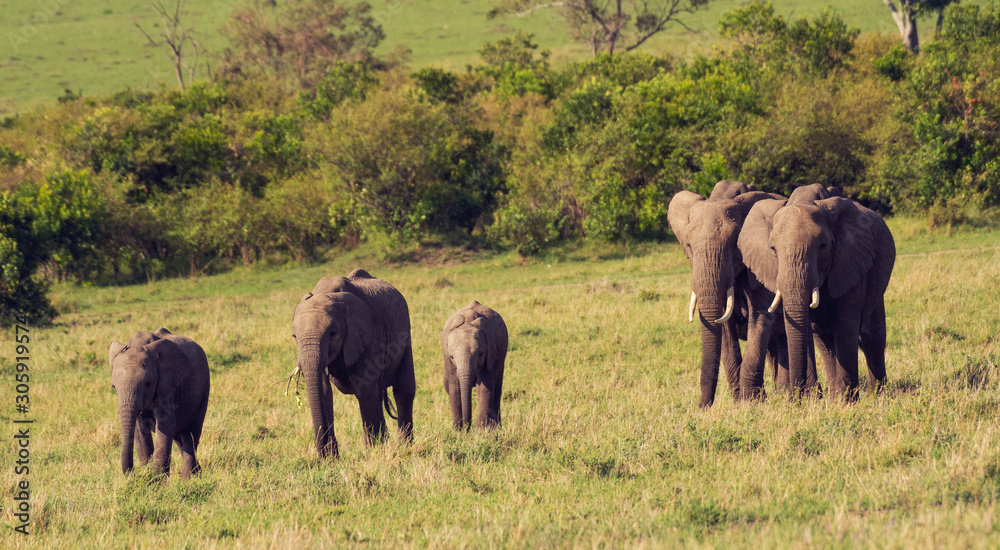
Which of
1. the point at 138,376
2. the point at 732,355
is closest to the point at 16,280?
the point at 138,376

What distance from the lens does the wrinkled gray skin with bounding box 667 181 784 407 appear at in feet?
32.3

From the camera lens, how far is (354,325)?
29.3ft

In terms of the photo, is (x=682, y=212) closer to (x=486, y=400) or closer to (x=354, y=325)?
(x=486, y=400)

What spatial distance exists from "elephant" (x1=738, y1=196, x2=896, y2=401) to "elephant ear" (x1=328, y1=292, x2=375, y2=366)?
165 inches

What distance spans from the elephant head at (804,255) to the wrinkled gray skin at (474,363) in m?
3.11

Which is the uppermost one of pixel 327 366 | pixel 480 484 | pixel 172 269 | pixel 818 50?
pixel 818 50

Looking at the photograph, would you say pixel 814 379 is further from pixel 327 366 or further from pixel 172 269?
pixel 172 269

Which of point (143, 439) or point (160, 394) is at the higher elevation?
point (160, 394)

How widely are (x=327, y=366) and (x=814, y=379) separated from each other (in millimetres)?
5741

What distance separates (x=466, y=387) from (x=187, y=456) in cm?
311

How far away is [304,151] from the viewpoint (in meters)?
34.4

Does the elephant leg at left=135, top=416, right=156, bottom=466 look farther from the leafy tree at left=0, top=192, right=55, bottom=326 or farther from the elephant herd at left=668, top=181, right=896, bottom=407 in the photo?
the leafy tree at left=0, top=192, right=55, bottom=326

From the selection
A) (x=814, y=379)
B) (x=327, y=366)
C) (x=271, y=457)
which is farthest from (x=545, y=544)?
(x=814, y=379)

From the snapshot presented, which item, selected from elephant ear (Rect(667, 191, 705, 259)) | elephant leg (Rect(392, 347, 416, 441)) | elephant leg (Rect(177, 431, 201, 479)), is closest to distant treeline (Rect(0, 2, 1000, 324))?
elephant ear (Rect(667, 191, 705, 259))
